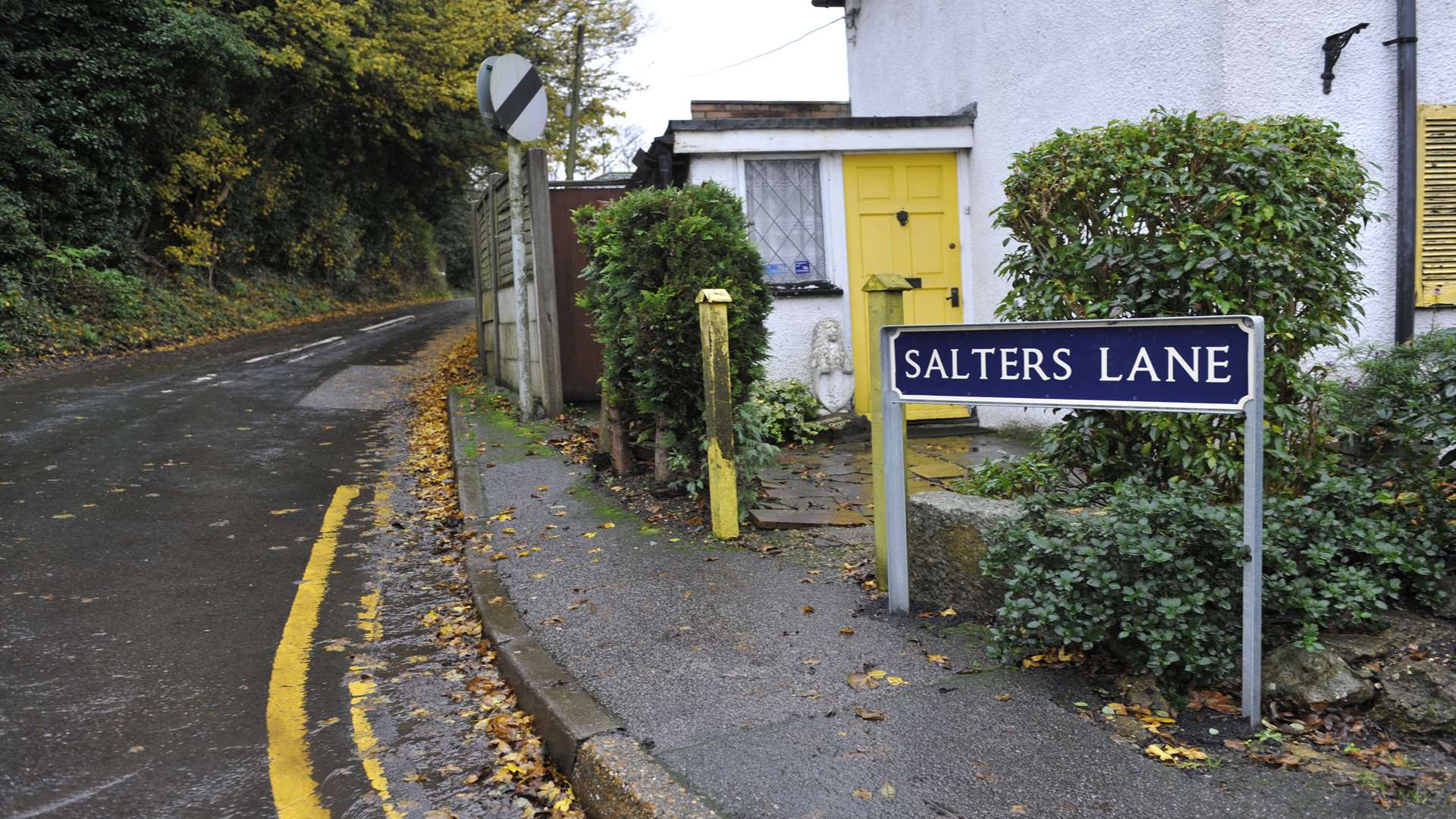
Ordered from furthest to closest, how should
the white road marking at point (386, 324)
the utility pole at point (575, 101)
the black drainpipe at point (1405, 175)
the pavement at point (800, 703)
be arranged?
the utility pole at point (575, 101) < the white road marking at point (386, 324) < the black drainpipe at point (1405, 175) < the pavement at point (800, 703)

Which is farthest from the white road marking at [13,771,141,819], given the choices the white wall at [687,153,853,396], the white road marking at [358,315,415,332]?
the white road marking at [358,315,415,332]

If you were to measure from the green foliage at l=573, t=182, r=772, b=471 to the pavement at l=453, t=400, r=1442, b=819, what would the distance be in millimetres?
930

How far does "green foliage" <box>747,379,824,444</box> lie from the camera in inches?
338

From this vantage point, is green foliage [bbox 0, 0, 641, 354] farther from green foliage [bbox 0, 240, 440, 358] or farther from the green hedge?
the green hedge

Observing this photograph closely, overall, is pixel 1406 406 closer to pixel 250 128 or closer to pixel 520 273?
pixel 520 273

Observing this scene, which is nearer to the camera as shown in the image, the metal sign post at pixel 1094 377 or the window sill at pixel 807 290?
the metal sign post at pixel 1094 377

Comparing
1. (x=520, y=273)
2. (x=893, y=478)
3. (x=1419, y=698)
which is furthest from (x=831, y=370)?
(x=1419, y=698)

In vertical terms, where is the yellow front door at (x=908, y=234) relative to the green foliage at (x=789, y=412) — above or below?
above

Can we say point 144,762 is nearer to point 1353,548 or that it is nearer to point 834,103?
point 1353,548

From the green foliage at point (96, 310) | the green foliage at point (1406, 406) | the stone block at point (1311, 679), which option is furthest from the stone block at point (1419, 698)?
the green foliage at point (96, 310)

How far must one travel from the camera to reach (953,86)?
9.95 metres

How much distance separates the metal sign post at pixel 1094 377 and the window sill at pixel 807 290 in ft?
15.9

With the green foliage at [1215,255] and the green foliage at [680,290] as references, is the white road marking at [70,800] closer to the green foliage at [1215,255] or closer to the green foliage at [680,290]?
the green foliage at [680,290]

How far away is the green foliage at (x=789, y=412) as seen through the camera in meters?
8.59
